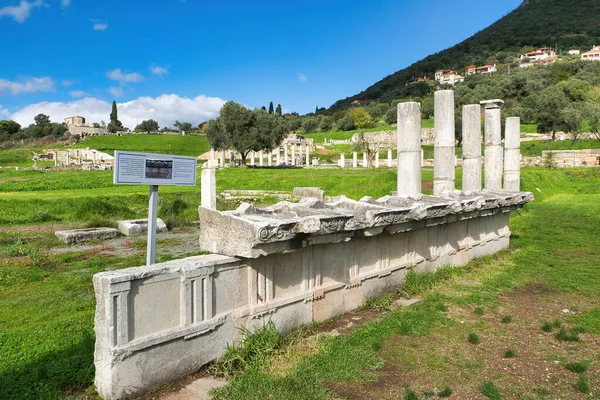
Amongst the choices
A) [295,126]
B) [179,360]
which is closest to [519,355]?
[179,360]

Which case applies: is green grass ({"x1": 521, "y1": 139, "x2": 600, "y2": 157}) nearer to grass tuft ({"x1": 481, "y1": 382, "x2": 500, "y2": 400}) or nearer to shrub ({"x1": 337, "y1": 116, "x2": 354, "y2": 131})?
grass tuft ({"x1": 481, "y1": 382, "x2": 500, "y2": 400})

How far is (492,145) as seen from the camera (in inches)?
631

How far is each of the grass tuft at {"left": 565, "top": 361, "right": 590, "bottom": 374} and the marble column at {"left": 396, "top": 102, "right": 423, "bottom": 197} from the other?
6.25 m

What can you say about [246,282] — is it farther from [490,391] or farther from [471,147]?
[471,147]

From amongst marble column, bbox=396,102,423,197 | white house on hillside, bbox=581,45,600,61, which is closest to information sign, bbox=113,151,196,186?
marble column, bbox=396,102,423,197

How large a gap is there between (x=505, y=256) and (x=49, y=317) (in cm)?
931

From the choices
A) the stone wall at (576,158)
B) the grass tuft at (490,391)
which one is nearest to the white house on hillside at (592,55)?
the stone wall at (576,158)

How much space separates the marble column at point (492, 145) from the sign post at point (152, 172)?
511 inches

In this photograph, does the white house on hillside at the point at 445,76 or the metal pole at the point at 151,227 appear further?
the white house on hillside at the point at 445,76

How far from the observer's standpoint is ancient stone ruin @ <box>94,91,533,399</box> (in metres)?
4.05

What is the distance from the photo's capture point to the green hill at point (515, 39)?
4870 inches

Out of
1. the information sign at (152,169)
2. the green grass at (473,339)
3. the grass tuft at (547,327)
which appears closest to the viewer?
the information sign at (152,169)

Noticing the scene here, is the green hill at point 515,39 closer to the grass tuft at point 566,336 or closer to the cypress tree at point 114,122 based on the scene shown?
the cypress tree at point 114,122

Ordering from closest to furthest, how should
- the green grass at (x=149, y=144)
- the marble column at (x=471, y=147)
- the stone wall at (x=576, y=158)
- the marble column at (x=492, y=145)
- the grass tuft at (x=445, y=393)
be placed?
the grass tuft at (x=445, y=393) < the marble column at (x=471, y=147) < the marble column at (x=492, y=145) < the stone wall at (x=576, y=158) < the green grass at (x=149, y=144)
